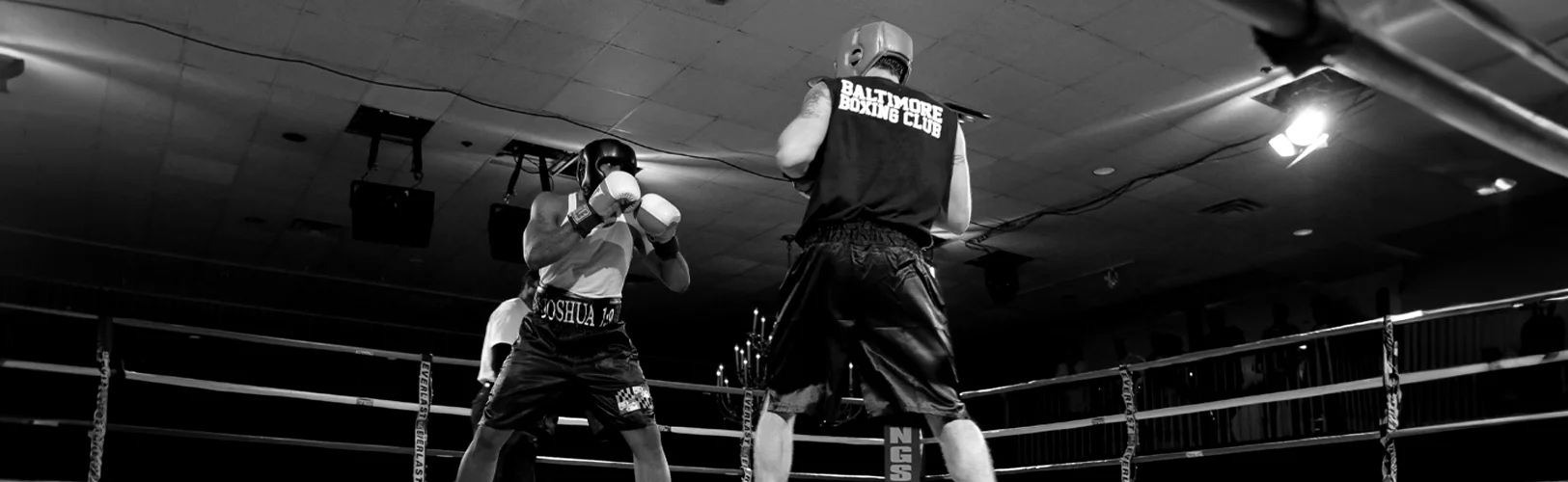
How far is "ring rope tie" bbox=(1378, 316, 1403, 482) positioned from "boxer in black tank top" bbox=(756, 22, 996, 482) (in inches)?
89.0

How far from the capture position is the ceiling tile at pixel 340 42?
5473 mm

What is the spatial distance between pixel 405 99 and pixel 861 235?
488 cm

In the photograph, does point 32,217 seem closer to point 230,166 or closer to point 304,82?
point 230,166

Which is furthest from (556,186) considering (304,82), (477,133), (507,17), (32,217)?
(32,217)

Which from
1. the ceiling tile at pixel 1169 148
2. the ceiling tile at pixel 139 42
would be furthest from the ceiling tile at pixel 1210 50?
the ceiling tile at pixel 139 42

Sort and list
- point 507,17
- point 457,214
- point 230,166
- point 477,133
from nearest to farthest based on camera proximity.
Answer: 1. point 507,17
2. point 477,133
3. point 230,166
4. point 457,214

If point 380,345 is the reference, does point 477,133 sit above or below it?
above

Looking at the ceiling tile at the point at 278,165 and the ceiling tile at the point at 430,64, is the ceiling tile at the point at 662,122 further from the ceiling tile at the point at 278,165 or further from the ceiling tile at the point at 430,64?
the ceiling tile at the point at 278,165

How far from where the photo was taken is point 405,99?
20.9 feet

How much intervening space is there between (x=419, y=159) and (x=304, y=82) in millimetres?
990

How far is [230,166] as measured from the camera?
24.6ft

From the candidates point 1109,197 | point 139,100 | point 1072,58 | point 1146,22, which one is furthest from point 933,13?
point 139,100

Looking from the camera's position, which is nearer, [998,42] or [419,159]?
[998,42]

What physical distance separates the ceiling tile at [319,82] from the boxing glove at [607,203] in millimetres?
3472
